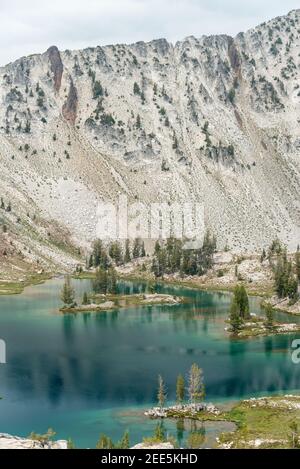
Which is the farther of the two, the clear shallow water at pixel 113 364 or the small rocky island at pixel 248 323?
the small rocky island at pixel 248 323

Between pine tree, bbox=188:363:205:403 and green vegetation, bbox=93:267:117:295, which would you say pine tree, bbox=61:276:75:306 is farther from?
pine tree, bbox=188:363:205:403

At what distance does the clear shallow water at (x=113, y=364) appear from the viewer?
77.7 m

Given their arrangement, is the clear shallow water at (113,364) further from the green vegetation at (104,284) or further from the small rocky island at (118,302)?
the green vegetation at (104,284)

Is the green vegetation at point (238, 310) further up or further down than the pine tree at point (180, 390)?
further up

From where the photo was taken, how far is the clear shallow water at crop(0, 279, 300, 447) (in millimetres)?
77688

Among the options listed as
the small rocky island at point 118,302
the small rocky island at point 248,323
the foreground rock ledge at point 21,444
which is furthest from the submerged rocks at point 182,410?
the small rocky island at point 118,302

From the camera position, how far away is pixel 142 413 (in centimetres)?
8019

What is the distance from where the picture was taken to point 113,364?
104 m

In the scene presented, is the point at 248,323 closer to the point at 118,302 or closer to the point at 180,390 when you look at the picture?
the point at 118,302

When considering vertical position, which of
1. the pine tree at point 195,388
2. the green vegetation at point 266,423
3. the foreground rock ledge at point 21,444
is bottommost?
the green vegetation at point 266,423

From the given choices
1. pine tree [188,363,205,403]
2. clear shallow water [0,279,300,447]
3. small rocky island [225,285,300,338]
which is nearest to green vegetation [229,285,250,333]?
small rocky island [225,285,300,338]

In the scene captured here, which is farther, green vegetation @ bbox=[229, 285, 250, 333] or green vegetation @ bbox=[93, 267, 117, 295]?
green vegetation @ bbox=[93, 267, 117, 295]
